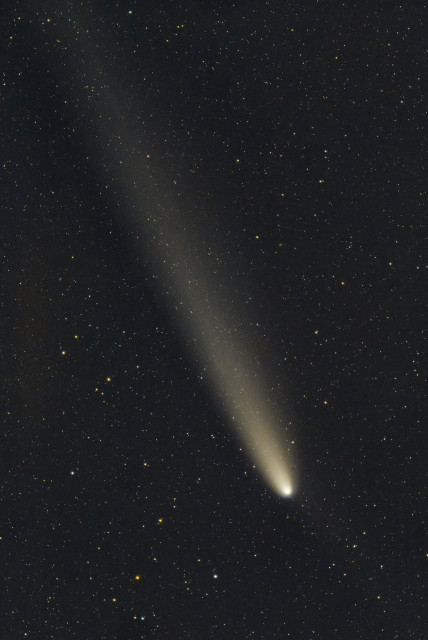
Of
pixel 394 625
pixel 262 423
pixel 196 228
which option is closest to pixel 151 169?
pixel 196 228

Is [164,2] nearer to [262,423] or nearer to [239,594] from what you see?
[262,423]

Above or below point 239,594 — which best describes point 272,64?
above

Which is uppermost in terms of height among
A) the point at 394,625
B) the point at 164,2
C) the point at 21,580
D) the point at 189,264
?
the point at 164,2
